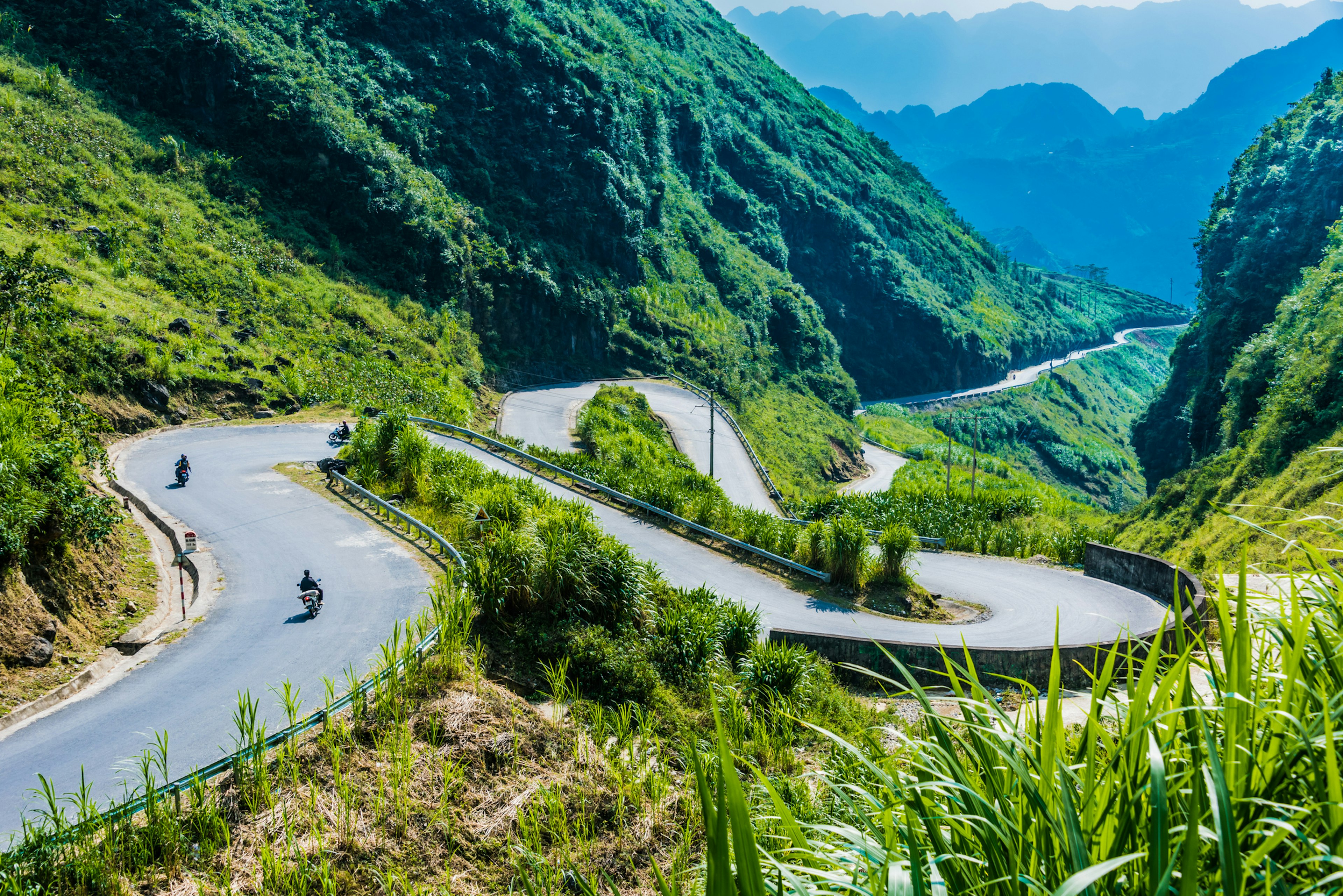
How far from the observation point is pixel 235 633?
11.9 metres

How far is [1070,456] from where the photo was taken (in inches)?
3912

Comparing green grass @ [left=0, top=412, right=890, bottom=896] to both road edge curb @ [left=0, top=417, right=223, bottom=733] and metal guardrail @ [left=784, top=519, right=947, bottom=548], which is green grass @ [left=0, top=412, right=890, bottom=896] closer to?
road edge curb @ [left=0, top=417, right=223, bottom=733]

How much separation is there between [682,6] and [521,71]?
7046 cm

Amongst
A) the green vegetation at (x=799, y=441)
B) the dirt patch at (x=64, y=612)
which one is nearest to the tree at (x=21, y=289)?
the dirt patch at (x=64, y=612)

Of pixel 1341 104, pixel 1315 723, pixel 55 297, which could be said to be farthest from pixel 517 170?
pixel 1315 723

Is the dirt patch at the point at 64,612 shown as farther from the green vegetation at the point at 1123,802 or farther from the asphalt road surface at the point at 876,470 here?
the asphalt road surface at the point at 876,470

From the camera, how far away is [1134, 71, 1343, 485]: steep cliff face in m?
52.4

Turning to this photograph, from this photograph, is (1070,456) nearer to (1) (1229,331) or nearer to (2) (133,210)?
(1) (1229,331)

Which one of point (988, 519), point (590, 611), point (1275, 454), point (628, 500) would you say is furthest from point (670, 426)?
point (590, 611)

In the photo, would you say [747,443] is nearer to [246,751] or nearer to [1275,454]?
[1275,454]

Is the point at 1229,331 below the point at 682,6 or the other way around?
below

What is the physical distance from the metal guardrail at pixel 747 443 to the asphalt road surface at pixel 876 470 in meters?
9.20

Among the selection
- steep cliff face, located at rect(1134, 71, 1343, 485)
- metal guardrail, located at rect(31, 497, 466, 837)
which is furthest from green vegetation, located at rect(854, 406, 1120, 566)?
metal guardrail, located at rect(31, 497, 466, 837)

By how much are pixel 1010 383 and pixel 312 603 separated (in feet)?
401
